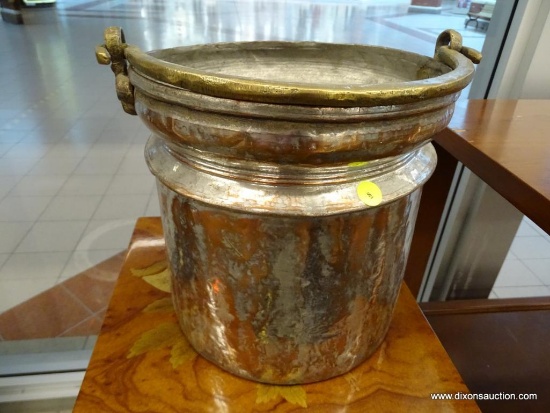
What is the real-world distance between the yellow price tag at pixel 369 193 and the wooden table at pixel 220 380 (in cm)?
30

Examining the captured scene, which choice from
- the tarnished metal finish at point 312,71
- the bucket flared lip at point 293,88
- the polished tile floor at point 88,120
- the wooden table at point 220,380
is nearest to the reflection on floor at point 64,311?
the polished tile floor at point 88,120

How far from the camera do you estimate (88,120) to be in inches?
68.6

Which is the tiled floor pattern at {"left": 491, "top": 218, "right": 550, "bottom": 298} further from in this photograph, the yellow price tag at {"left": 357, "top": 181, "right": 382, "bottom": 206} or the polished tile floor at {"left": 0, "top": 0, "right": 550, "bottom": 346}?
the yellow price tag at {"left": 357, "top": 181, "right": 382, "bottom": 206}

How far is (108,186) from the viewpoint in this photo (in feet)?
5.65

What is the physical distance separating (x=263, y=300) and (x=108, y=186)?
1381 mm

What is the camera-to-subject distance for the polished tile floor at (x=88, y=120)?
1374mm

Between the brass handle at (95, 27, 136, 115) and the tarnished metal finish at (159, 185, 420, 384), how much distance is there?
0.41 ft

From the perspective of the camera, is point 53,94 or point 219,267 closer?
point 219,267

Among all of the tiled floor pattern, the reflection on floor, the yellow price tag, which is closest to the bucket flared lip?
the yellow price tag

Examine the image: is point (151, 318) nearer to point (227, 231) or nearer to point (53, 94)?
point (227, 231)

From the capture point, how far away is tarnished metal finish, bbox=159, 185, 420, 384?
485 mm

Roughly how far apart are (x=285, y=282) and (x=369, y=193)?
143 mm

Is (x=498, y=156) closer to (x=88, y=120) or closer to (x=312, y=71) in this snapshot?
(x=312, y=71)

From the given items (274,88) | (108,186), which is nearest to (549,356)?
(274,88)
